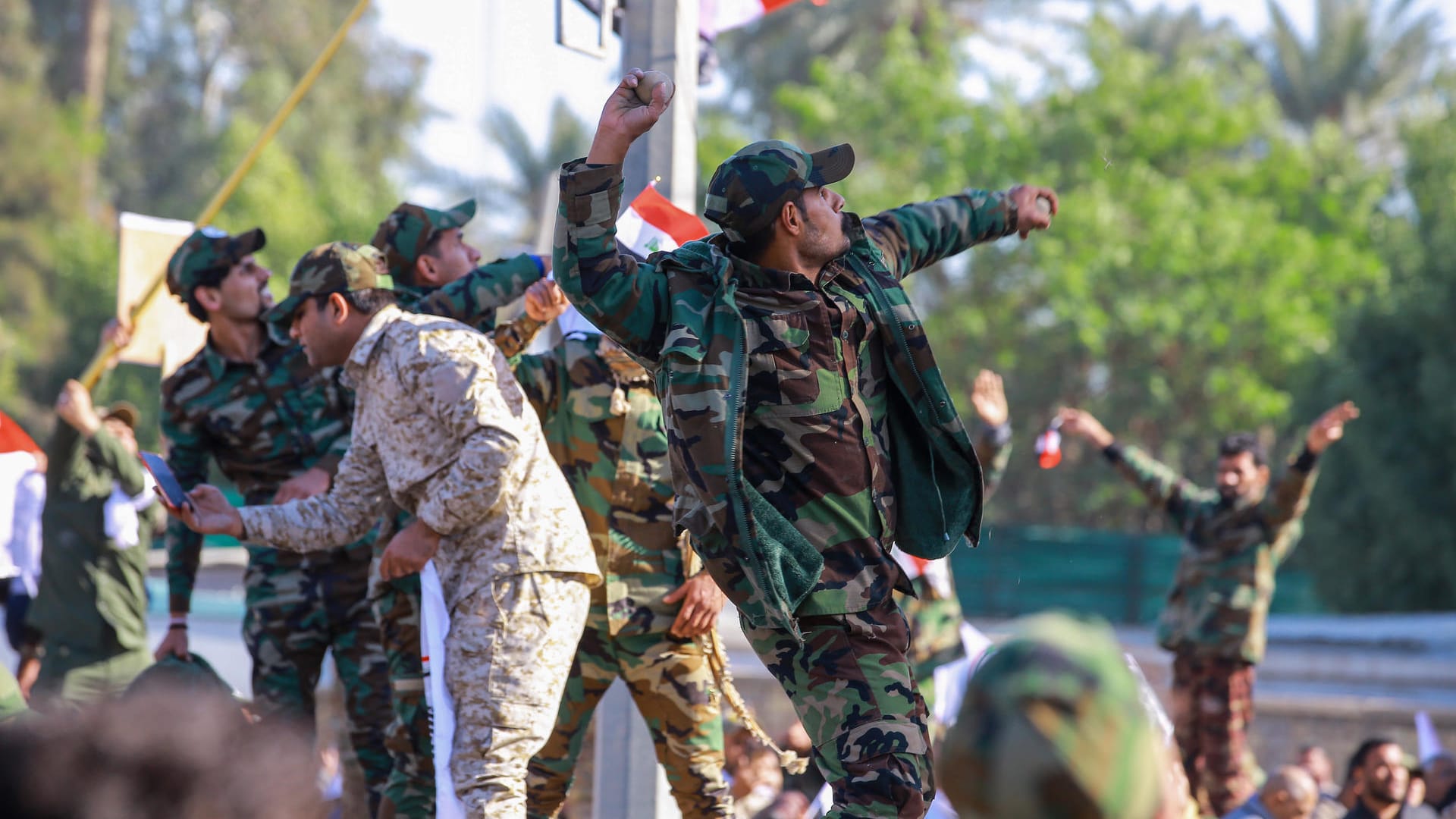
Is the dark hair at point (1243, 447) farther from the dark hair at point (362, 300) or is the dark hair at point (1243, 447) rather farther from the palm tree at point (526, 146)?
the palm tree at point (526, 146)

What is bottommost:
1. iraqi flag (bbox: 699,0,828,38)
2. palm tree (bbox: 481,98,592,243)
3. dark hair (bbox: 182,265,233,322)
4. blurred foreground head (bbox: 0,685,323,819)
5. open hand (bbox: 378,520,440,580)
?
open hand (bbox: 378,520,440,580)

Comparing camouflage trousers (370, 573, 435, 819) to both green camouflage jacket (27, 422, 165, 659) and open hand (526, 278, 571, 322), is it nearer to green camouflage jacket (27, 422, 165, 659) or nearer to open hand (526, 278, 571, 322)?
open hand (526, 278, 571, 322)

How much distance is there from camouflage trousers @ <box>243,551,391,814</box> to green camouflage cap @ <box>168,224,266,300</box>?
1.11 meters

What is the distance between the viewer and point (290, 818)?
161 cm

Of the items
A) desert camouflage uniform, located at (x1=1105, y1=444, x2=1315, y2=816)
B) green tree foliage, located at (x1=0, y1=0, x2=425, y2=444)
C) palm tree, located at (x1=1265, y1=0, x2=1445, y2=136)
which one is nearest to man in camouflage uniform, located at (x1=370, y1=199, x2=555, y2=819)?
desert camouflage uniform, located at (x1=1105, y1=444, x2=1315, y2=816)

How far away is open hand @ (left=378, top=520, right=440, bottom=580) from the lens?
4.43 m

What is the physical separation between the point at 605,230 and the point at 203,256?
2.88 metres

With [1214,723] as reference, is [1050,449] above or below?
above

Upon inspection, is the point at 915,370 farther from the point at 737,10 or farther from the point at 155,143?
the point at 155,143

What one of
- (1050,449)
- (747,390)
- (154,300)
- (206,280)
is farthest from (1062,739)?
(154,300)

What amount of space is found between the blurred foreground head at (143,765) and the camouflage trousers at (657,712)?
11.2 ft

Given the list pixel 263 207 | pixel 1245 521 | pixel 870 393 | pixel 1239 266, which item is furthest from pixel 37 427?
pixel 870 393

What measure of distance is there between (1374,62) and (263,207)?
24.4 metres

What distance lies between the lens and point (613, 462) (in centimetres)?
523
